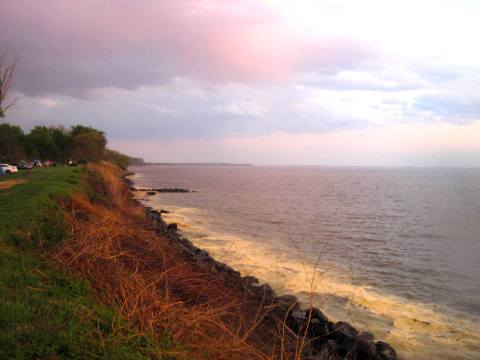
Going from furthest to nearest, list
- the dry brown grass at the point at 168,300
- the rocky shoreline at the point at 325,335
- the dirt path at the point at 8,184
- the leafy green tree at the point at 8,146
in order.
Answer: the leafy green tree at the point at 8,146 → the dirt path at the point at 8,184 → the rocky shoreline at the point at 325,335 → the dry brown grass at the point at 168,300

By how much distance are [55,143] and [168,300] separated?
100 meters

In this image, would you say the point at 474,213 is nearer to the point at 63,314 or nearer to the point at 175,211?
the point at 175,211

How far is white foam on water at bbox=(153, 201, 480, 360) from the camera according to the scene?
9.85 meters

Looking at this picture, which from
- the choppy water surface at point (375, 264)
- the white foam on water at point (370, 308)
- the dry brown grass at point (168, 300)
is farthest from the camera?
the choppy water surface at point (375, 264)

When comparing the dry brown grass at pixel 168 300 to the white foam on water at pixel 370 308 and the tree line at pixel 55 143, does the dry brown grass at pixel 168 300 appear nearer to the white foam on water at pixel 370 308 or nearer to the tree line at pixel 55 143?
the white foam on water at pixel 370 308

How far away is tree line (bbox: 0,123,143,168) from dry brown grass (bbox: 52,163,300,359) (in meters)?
71.1

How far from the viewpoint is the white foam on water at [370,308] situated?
985cm

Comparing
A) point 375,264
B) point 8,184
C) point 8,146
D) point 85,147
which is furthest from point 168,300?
point 85,147

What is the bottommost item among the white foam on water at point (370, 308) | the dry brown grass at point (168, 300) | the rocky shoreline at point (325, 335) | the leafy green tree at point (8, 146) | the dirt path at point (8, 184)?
the white foam on water at point (370, 308)

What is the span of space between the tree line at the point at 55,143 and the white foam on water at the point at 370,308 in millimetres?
68827

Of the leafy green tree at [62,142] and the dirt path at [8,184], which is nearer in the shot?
the dirt path at [8,184]

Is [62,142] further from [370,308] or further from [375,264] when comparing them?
[370,308]

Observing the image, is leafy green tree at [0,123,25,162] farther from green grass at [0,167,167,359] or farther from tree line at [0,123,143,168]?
green grass at [0,167,167,359]

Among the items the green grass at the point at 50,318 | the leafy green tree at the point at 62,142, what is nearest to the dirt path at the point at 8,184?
the green grass at the point at 50,318
